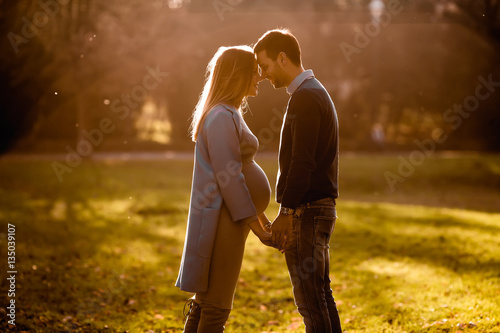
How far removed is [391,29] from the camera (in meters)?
29.1

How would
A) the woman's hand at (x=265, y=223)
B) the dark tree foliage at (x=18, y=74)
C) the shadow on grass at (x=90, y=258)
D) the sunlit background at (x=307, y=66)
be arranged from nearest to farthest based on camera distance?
the woman's hand at (x=265, y=223), the shadow on grass at (x=90, y=258), the dark tree foliage at (x=18, y=74), the sunlit background at (x=307, y=66)

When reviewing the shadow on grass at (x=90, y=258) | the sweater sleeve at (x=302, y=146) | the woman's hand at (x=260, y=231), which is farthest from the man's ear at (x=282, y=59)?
the shadow on grass at (x=90, y=258)

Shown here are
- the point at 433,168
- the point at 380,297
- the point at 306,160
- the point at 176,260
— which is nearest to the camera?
the point at 306,160

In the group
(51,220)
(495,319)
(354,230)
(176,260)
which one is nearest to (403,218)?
(354,230)

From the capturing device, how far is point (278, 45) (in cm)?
346

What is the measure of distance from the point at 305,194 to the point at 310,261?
0.45 m

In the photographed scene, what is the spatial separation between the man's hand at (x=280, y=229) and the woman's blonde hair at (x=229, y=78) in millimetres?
830

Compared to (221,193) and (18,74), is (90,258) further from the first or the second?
(18,74)

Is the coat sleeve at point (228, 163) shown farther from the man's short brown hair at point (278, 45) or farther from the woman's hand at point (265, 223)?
the man's short brown hair at point (278, 45)

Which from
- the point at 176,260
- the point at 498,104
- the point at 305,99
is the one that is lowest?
the point at 176,260

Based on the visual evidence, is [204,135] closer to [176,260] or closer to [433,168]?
[176,260]

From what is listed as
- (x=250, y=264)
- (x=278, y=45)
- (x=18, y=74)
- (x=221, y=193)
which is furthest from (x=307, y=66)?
(x=221, y=193)

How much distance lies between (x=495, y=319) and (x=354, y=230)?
5.93 m

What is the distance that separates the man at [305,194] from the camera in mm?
3445
